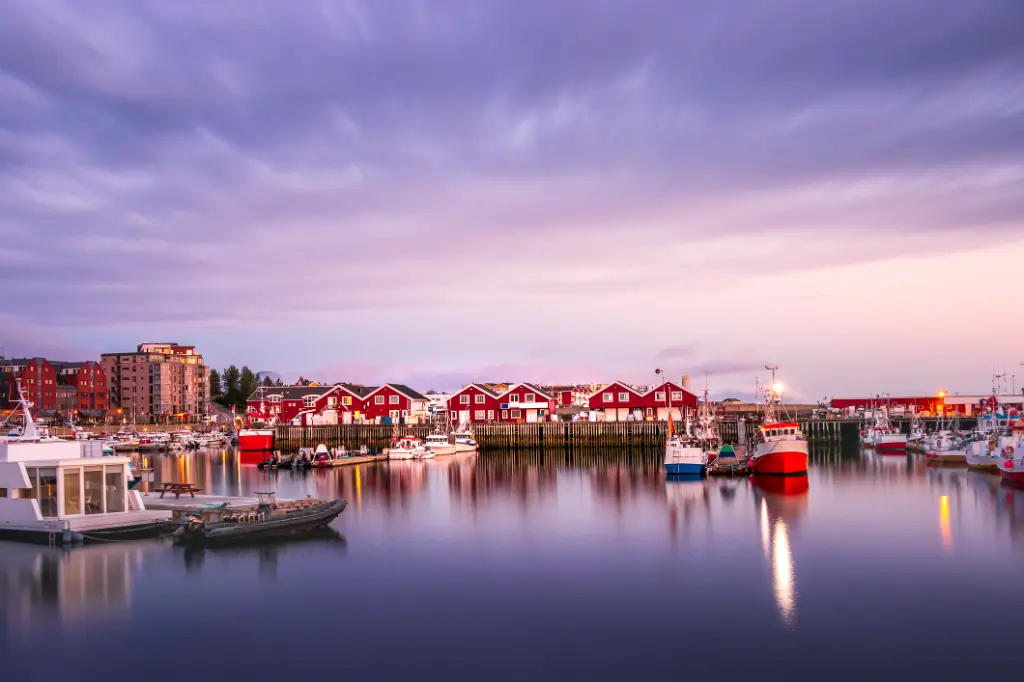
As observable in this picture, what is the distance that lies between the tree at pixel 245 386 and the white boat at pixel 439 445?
91164mm

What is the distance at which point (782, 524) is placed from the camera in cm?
3731

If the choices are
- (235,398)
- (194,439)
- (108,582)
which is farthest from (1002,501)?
(235,398)

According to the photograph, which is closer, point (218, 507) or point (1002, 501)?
point (218, 507)

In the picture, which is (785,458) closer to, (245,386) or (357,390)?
(357,390)

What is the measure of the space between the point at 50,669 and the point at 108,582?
7582 millimetres

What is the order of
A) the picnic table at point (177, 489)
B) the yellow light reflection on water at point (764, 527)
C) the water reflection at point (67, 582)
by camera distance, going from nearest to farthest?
the water reflection at point (67, 582), the yellow light reflection on water at point (764, 527), the picnic table at point (177, 489)

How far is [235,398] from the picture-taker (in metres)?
170

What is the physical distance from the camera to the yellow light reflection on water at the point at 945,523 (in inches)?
1288

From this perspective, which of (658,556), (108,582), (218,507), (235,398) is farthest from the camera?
(235,398)

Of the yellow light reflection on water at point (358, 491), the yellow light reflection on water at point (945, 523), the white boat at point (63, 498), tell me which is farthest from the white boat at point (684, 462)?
the white boat at point (63, 498)

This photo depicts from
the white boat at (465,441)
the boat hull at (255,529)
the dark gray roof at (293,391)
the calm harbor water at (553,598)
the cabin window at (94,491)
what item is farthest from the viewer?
the dark gray roof at (293,391)

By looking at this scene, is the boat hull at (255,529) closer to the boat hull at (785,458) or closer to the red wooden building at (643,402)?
the boat hull at (785,458)

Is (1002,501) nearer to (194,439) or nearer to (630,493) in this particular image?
(630,493)

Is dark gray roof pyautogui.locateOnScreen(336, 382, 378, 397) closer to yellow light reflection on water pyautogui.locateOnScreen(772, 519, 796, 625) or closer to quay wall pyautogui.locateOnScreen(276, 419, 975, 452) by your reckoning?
quay wall pyautogui.locateOnScreen(276, 419, 975, 452)
